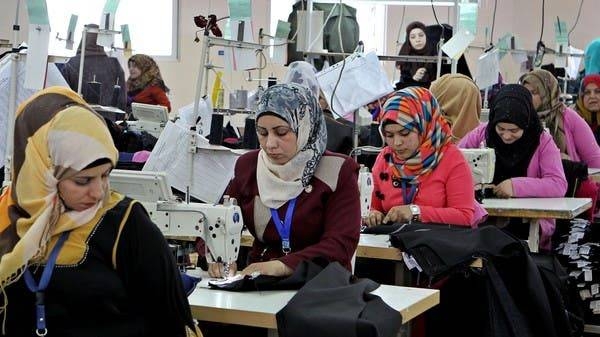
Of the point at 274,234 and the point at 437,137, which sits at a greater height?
the point at 437,137

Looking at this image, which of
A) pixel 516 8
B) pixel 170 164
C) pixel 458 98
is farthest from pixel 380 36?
pixel 170 164

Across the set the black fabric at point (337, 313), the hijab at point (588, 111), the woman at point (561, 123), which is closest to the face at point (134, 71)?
the hijab at point (588, 111)

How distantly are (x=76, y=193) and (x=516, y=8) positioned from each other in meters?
8.78

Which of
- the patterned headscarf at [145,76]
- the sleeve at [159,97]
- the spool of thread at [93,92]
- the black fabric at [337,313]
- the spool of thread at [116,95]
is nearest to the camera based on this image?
the black fabric at [337,313]

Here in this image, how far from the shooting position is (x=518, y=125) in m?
4.46

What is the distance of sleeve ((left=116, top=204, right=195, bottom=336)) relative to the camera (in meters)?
2.04

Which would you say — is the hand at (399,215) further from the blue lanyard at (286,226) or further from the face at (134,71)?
the face at (134,71)

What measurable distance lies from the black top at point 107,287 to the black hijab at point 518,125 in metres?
2.73

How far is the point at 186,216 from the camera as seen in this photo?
2613 mm

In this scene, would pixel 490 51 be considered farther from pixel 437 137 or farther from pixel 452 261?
pixel 452 261

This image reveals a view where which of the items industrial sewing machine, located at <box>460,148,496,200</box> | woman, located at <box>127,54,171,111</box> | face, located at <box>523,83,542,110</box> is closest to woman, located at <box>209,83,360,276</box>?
industrial sewing machine, located at <box>460,148,496,200</box>

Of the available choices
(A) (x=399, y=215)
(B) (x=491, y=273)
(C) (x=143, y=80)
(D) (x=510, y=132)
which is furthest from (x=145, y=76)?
(B) (x=491, y=273)

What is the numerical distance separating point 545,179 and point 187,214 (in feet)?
7.59

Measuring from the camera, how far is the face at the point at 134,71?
791cm
